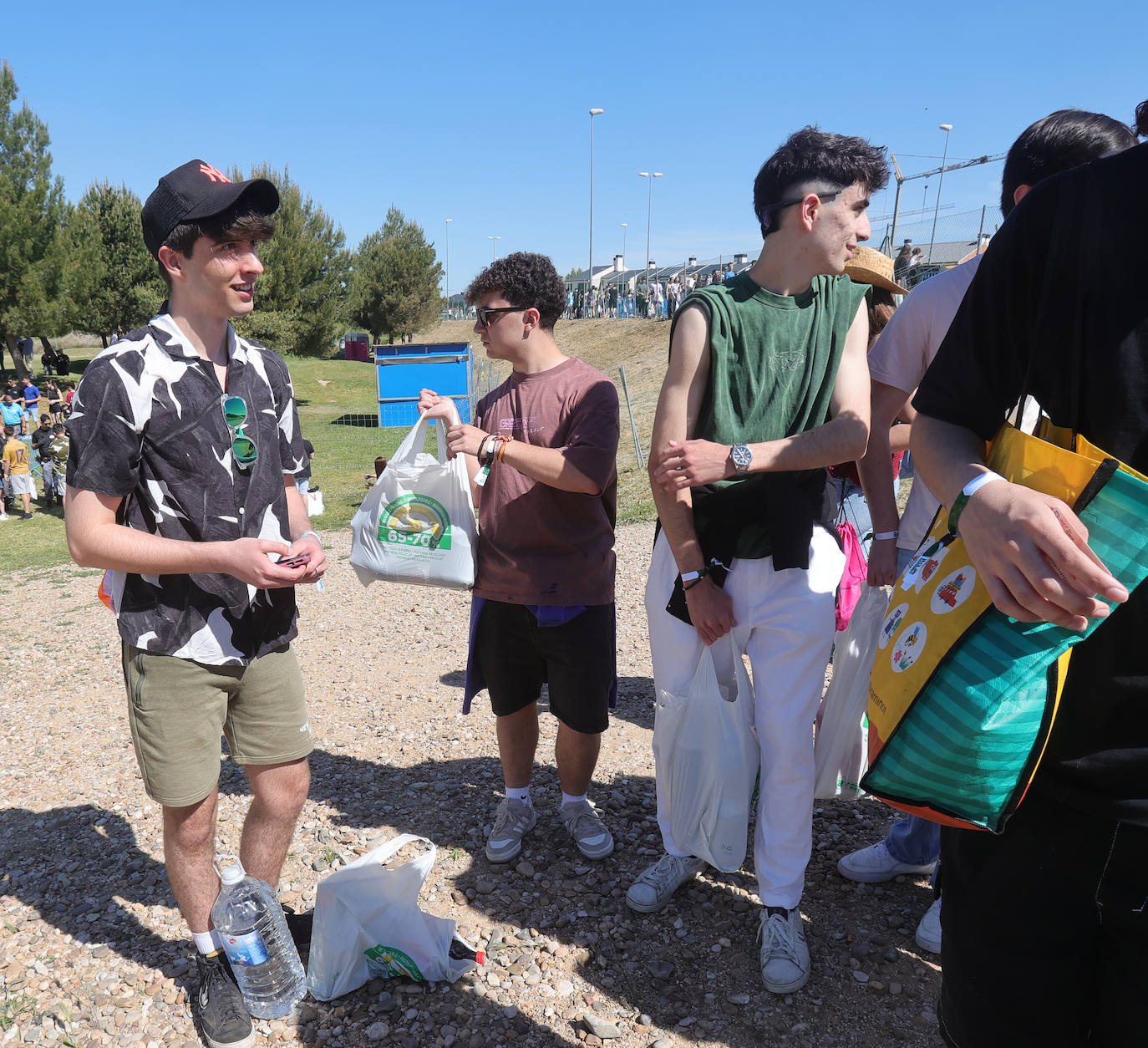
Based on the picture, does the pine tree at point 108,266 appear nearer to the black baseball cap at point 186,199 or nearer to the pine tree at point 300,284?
the pine tree at point 300,284

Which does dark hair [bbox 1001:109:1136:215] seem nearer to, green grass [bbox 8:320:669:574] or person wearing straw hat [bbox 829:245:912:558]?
person wearing straw hat [bbox 829:245:912:558]

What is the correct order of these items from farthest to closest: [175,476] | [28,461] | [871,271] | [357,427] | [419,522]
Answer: [357,427] < [28,461] < [871,271] < [419,522] < [175,476]

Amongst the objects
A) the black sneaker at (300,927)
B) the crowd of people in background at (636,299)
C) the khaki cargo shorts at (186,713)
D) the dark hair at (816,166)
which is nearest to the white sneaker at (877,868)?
the black sneaker at (300,927)

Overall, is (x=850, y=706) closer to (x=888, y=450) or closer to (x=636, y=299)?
(x=888, y=450)

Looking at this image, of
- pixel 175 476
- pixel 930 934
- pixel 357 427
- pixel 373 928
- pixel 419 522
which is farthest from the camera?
pixel 357 427

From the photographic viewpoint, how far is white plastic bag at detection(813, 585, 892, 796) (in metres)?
2.82

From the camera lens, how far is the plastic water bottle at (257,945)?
2.46m

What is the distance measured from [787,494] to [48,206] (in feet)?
150

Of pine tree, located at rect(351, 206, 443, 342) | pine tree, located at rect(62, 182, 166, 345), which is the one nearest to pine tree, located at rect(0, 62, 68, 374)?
pine tree, located at rect(62, 182, 166, 345)

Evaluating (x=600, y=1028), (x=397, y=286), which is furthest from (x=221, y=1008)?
(x=397, y=286)

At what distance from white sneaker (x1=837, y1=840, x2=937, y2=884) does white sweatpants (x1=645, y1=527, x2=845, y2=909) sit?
56cm

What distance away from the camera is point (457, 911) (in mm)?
3008

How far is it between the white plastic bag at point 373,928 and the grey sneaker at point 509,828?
2.22 feet

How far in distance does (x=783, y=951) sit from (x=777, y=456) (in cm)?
145
